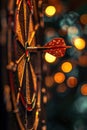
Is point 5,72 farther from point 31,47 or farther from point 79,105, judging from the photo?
point 79,105

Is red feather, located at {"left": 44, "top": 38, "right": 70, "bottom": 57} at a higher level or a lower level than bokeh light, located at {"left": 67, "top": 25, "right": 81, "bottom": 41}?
higher

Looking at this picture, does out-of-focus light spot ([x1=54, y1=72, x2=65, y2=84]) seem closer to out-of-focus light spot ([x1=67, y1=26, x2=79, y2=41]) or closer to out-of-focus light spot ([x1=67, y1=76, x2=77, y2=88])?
out-of-focus light spot ([x1=67, y1=76, x2=77, y2=88])

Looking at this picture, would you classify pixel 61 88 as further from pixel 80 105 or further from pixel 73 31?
pixel 73 31

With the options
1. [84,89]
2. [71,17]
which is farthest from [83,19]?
[84,89]

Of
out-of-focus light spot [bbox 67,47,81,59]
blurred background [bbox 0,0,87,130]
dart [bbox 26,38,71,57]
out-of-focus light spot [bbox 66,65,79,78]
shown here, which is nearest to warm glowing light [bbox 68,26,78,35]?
blurred background [bbox 0,0,87,130]

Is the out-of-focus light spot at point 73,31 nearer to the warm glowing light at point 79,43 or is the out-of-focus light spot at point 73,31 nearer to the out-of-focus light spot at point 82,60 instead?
the warm glowing light at point 79,43

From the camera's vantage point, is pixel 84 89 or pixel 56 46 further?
pixel 84 89

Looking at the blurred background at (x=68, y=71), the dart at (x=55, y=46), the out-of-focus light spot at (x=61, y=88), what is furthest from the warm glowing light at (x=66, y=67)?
the dart at (x=55, y=46)

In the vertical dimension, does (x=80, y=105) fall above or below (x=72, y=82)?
below
